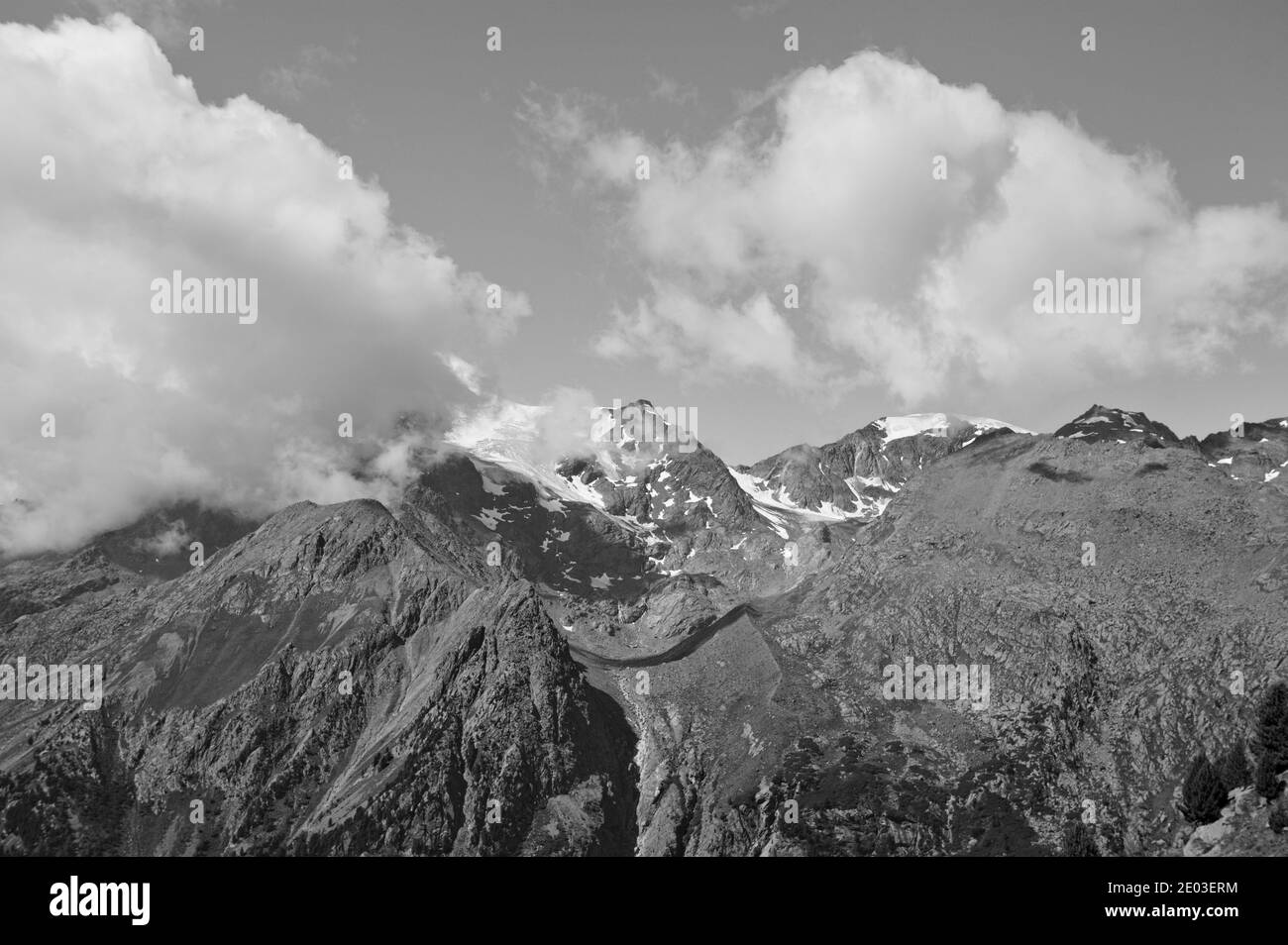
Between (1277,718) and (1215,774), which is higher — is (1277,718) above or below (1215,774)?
above
